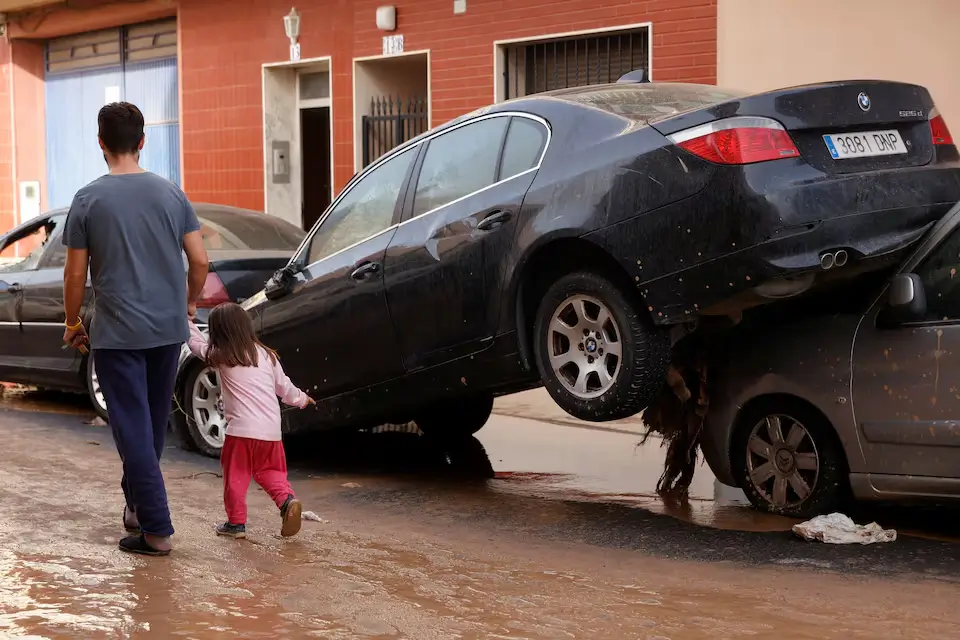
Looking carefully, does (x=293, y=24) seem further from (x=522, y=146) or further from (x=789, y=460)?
(x=789, y=460)

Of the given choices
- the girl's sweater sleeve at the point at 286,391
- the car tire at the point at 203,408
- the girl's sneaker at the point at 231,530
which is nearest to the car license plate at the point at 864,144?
the girl's sweater sleeve at the point at 286,391

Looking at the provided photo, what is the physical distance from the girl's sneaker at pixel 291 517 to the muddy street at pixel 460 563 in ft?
0.33

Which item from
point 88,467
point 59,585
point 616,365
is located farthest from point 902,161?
point 88,467

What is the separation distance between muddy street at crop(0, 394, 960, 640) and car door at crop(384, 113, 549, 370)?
90 centimetres

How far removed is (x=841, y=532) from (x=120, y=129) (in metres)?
3.40

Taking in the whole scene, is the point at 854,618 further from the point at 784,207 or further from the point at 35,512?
the point at 35,512

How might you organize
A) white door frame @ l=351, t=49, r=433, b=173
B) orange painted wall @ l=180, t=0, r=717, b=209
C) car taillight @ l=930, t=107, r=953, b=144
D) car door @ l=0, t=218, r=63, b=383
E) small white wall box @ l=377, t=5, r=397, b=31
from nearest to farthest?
1. car taillight @ l=930, t=107, r=953, b=144
2. car door @ l=0, t=218, r=63, b=383
3. orange painted wall @ l=180, t=0, r=717, b=209
4. white door frame @ l=351, t=49, r=433, b=173
5. small white wall box @ l=377, t=5, r=397, b=31

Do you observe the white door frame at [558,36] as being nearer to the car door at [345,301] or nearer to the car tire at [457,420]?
Answer: the car tire at [457,420]

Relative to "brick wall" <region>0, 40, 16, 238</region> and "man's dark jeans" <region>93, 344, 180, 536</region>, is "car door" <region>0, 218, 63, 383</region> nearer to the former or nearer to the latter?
"man's dark jeans" <region>93, 344, 180, 536</region>

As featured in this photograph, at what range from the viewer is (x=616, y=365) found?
20.1 ft

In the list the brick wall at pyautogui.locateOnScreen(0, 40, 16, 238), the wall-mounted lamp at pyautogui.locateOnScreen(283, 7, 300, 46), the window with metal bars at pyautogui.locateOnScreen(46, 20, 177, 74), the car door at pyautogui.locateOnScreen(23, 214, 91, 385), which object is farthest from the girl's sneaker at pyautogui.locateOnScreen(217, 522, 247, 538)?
the brick wall at pyautogui.locateOnScreen(0, 40, 16, 238)

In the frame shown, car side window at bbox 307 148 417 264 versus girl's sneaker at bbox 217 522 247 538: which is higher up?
car side window at bbox 307 148 417 264

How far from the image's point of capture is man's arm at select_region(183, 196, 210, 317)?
18.7ft

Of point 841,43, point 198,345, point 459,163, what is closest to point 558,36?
point 841,43
